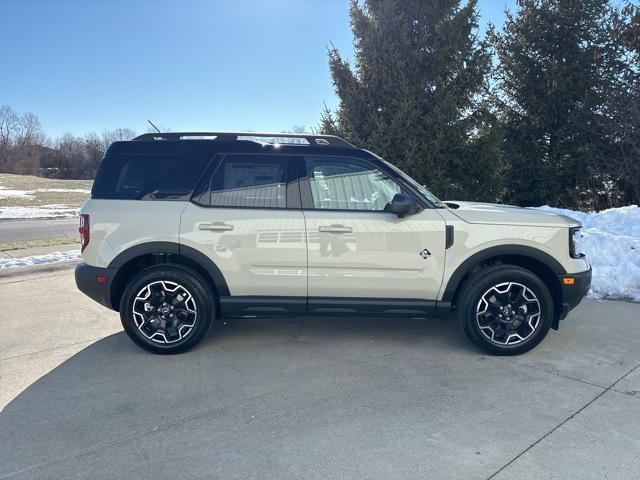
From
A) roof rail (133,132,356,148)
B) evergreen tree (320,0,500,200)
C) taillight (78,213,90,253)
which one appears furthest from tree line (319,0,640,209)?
taillight (78,213,90,253)

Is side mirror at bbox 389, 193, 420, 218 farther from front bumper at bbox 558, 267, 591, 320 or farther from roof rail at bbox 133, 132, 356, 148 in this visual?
front bumper at bbox 558, 267, 591, 320

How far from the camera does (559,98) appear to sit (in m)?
11.4

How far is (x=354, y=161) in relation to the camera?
13.7 feet

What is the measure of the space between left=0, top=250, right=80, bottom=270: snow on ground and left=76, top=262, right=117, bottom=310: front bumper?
4.40 meters

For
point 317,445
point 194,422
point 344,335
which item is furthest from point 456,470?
point 344,335

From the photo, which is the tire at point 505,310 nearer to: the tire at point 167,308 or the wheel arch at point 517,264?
the wheel arch at point 517,264

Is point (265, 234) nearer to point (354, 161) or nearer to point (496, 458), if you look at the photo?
point (354, 161)

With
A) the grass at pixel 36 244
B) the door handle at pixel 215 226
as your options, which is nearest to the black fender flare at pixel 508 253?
the door handle at pixel 215 226

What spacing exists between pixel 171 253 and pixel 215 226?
19.0 inches

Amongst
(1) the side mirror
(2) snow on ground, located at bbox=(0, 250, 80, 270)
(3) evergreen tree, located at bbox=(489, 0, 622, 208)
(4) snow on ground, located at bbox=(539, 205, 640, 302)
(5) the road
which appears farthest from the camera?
(5) the road

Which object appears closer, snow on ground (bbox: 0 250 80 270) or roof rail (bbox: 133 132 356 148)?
roof rail (bbox: 133 132 356 148)

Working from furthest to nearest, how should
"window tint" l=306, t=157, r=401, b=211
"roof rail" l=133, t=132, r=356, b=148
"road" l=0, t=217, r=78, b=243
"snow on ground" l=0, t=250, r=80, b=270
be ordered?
"road" l=0, t=217, r=78, b=243
"snow on ground" l=0, t=250, r=80, b=270
"roof rail" l=133, t=132, r=356, b=148
"window tint" l=306, t=157, r=401, b=211

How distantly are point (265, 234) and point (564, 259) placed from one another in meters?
2.68

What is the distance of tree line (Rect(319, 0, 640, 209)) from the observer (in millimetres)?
9664
